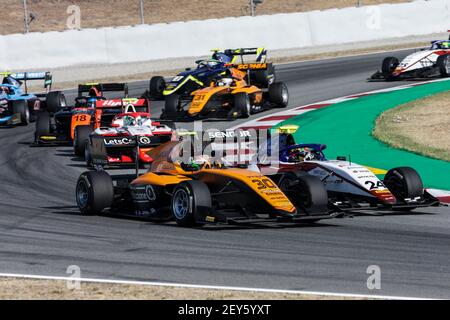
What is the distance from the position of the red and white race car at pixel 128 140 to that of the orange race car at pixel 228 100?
5148mm

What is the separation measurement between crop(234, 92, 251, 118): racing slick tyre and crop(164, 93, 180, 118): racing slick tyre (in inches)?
65.9

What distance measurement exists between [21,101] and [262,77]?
687 centimetres

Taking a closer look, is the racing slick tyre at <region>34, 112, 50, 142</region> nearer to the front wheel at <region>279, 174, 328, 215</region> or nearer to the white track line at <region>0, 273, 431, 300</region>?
the front wheel at <region>279, 174, 328, 215</region>

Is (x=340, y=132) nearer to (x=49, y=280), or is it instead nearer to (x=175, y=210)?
(x=175, y=210)

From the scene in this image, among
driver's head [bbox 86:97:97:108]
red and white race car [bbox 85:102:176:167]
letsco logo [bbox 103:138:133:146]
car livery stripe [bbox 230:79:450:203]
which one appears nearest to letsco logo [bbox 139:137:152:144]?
red and white race car [bbox 85:102:176:167]

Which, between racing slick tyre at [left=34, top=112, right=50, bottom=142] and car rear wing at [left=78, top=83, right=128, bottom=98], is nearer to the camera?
racing slick tyre at [left=34, top=112, right=50, bottom=142]

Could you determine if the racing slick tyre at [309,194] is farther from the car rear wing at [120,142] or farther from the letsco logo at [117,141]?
the letsco logo at [117,141]

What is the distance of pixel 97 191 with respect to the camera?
1542cm

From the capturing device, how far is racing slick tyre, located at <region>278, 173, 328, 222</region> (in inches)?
557

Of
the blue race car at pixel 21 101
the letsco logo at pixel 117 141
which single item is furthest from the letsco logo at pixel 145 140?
the blue race car at pixel 21 101

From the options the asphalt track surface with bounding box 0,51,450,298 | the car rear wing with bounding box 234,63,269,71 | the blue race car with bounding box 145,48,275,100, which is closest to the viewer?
the asphalt track surface with bounding box 0,51,450,298

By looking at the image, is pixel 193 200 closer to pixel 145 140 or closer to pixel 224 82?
pixel 145 140

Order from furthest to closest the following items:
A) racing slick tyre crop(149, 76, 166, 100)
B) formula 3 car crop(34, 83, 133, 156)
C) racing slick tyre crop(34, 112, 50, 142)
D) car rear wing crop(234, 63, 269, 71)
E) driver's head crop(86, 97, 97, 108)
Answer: racing slick tyre crop(149, 76, 166, 100), car rear wing crop(234, 63, 269, 71), driver's head crop(86, 97, 97, 108), racing slick tyre crop(34, 112, 50, 142), formula 3 car crop(34, 83, 133, 156)

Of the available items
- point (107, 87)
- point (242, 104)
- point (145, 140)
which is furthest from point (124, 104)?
point (242, 104)
